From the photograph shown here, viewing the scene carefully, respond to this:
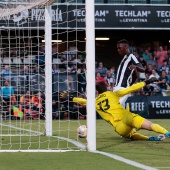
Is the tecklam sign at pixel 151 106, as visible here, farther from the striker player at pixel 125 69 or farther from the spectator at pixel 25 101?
the striker player at pixel 125 69

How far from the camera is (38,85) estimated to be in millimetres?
23562

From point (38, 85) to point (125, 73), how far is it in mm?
7192

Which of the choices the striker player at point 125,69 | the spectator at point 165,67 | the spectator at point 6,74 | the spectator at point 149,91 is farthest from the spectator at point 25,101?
the striker player at point 125,69

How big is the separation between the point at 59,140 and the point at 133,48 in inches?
793

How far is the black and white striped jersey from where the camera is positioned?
54.4 feet

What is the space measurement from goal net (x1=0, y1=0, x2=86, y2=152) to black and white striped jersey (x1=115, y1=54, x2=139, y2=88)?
38.5 inches

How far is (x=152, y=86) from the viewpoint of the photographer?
3064 cm

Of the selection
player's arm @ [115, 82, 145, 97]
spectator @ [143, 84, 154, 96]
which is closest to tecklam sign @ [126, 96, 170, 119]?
spectator @ [143, 84, 154, 96]

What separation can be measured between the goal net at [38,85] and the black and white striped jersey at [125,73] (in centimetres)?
98

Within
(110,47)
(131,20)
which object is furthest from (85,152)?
(110,47)

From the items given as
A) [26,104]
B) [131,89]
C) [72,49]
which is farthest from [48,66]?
[72,49]

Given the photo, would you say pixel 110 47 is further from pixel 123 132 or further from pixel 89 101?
pixel 89 101

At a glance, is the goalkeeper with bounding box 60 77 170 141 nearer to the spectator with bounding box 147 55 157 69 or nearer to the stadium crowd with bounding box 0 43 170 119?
the stadium crowd with bounding box 0 43 170 119

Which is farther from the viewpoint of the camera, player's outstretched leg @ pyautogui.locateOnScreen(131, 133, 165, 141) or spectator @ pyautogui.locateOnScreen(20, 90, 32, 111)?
spectator @ pyautogui.locateOnScreen(20, 90, 32, 111)
